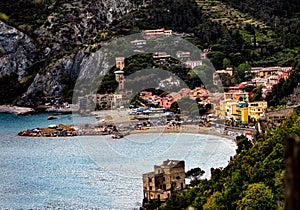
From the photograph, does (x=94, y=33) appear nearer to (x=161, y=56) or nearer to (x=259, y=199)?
(x=161, y=56)

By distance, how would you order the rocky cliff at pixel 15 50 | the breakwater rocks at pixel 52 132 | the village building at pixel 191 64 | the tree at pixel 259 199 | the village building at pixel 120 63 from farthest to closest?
the rocky cliff at pixel 15 50, the village building at pixel 120 63, the village building at pixel 191 64, the breakwater rocks at pixel 52 132, the tree at pixel 259 199

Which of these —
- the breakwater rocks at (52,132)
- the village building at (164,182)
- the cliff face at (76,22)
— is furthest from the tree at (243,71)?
the village building at (164,182)

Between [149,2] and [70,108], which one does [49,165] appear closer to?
[70,108]

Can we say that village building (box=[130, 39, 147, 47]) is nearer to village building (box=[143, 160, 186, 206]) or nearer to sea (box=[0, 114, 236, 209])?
sea (box=[0, 114, 236, 209])

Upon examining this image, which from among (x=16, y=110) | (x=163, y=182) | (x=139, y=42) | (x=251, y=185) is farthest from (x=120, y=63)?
(x=251, y=185)

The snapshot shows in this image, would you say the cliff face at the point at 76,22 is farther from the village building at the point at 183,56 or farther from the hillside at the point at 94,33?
the village building at the point at 183,56

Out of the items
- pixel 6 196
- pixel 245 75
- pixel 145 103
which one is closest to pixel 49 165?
pixel 6 196

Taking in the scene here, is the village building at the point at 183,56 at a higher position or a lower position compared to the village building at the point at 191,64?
higher
